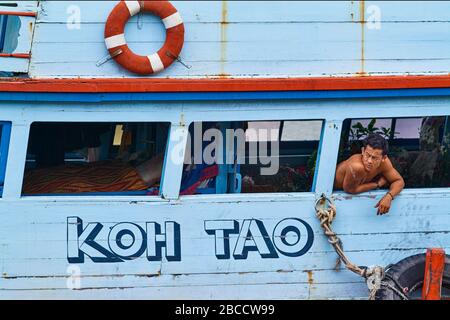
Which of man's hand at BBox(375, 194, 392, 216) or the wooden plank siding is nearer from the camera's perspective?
the wooden plank siding

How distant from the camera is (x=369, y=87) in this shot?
679cm

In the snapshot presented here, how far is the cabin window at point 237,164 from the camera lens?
7.12m

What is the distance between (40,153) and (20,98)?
925mm

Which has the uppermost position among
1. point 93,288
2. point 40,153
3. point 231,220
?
point 40,153

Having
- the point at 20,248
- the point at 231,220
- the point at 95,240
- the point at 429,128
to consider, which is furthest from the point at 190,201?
the point at 429,128

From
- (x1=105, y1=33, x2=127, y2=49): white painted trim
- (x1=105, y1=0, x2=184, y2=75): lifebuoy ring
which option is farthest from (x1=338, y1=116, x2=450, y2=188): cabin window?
(x1=105, y1=33, x2=127, y2=49): white painted trim

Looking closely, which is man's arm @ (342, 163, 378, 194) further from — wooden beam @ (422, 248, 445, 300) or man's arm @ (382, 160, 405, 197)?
wooden beam @ (422, 248, 445, 300)

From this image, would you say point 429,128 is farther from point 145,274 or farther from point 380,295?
point 145,274

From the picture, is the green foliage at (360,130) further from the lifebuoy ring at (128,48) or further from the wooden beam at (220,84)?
the lifebuoy ring at (128,48)

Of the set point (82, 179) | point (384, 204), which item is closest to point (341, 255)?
point (384, 204)

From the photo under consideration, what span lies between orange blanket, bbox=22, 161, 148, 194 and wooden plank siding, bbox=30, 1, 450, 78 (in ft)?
3.11

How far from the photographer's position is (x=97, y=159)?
7.65 m

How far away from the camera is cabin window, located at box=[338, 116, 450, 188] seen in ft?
24.6

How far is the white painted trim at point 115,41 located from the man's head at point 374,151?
196cm
